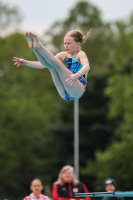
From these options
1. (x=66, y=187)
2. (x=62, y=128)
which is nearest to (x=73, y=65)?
(x=66, y=187)

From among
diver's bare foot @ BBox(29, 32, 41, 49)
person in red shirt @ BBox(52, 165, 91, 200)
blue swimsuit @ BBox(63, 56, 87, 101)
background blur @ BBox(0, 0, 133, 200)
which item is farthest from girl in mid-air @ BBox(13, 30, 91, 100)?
background blur @ BBox(0, 0, 133, 200)

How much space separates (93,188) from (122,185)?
6.30m

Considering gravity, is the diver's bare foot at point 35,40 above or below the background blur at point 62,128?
below

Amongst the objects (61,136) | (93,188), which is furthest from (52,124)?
(93,188)

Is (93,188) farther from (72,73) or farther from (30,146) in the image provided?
(72,73)

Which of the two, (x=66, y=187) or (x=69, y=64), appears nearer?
(x=69, y=64)

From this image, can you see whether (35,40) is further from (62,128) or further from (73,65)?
(62,128)

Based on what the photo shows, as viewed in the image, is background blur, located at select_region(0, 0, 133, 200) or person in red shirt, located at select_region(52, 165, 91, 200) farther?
background blur, located at select_region(0, 0, 133, 200)

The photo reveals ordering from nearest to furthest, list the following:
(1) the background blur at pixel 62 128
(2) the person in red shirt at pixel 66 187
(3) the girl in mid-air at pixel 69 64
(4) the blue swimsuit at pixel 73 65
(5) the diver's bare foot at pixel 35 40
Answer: (5) the diver's bare foot at pixel 35 40 → (3) the girl in mid-air at pixel 69 64 → (4) the blue swimsuit at pixel 73 65 → (2) the person in red shirt at pixel 66 187 → (1) the background blur at pixel 62 128

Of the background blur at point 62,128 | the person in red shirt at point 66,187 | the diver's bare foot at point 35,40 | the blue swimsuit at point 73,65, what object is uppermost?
the background blur at point 62,128

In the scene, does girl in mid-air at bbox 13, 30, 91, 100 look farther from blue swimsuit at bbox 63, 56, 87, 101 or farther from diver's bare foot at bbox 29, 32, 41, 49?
diver's bare foot at bbox 29, 32, 41, 49

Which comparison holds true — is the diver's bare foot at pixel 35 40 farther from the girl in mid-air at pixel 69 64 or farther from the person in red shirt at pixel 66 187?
the person in red shirt at pixel 66 187

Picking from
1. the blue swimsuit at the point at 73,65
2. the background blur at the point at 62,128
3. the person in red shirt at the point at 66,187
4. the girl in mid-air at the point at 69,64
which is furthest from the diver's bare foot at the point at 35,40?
the background blur at the point at 62,128

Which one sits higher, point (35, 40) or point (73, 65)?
point (73, 65)
